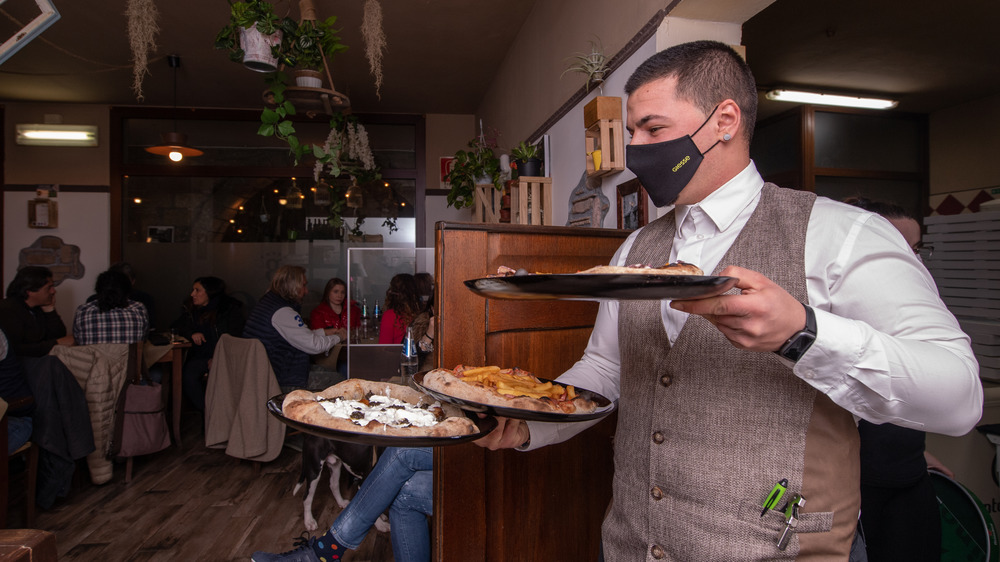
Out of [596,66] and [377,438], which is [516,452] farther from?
[596,66]

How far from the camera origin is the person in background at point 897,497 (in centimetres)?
163

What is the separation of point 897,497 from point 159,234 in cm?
696

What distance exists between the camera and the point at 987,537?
1.93 meters

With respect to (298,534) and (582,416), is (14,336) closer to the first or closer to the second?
(298,534)

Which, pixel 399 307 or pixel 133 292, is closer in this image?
pixel 399 307

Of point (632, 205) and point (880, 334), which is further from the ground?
point (632, 205)

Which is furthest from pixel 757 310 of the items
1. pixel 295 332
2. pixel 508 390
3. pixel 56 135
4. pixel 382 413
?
pixel 56 135

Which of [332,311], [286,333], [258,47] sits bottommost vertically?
[286,333]

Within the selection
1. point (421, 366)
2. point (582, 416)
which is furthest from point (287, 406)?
point (421, 366)

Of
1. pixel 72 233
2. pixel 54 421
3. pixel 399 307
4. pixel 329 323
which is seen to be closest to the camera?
pixel 54 421

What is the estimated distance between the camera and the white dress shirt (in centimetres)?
76

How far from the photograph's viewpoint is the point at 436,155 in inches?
264

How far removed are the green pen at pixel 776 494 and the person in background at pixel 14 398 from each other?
3.66 m

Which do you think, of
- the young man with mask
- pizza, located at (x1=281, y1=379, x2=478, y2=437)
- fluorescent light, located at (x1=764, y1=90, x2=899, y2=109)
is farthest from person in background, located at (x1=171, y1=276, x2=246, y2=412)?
fluorescent light, located at (x1=764, y1=90, x2=899, y2=109)
